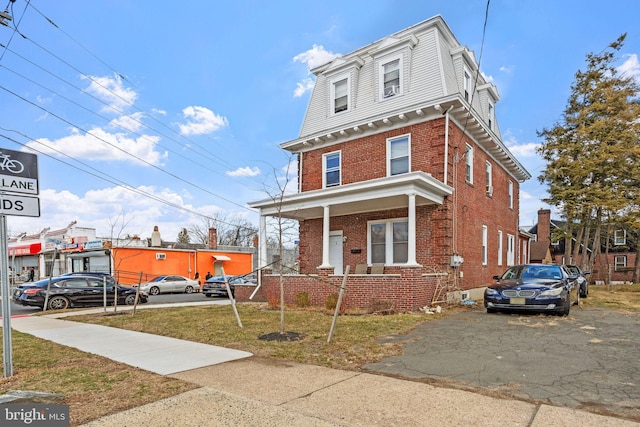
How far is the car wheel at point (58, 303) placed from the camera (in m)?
15.2

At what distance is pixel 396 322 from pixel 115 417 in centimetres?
671

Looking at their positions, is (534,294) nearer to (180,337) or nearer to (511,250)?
(180,337)

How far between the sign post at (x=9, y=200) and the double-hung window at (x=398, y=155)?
11338mm

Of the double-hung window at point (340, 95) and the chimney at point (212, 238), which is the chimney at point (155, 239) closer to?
the chimney at point (212, 238)

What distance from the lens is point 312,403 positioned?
3943mm

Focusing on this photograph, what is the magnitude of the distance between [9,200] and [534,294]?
10.8 m

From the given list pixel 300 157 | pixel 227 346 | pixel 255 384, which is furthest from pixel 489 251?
pixel 255 384

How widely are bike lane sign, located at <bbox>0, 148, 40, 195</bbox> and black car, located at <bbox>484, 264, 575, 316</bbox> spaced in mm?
10286

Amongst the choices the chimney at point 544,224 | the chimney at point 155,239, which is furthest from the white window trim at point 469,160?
the chimney at point 544,224

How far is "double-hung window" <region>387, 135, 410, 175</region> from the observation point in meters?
14.1

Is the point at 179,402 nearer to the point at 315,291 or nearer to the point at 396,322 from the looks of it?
the point at 396,322

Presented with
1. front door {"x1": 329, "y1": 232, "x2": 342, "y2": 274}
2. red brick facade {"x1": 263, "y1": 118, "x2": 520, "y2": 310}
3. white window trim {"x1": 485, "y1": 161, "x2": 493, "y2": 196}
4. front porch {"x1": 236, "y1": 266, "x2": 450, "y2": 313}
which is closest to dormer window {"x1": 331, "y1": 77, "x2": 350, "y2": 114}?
red brick facade {"x1": 263, "y1": 118, "x2": 520, "y2": 310}

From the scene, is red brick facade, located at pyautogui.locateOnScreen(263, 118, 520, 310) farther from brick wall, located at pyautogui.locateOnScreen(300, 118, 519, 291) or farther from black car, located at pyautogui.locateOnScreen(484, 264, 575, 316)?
black car, located at pyautogui.locateOnScreen(484, 264, 575, 316)

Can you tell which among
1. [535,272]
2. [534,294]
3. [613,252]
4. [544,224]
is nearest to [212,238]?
[535,272]
